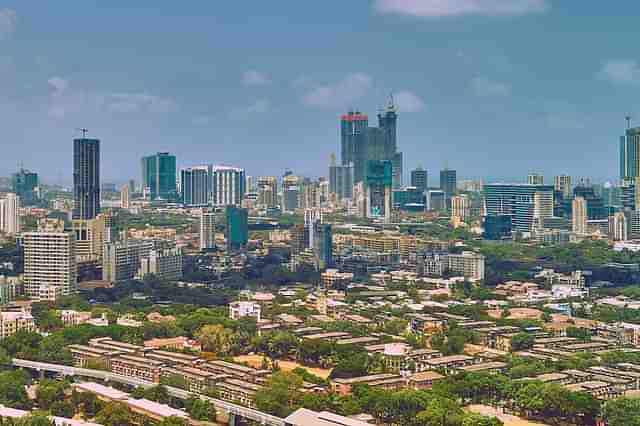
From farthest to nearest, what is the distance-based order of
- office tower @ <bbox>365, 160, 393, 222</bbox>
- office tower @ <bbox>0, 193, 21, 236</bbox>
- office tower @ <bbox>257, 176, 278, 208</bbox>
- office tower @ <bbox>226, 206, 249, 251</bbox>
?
office tower @ <bbox>257, 176, 278, 208</bbox> → office tower @ <bbox>365, 160, 393, 222</bbox> → office tower @ <bbox>0, 193, 21, 236</bbox> → office tower @ <bbox>226, 206, 249, 251</bbox>

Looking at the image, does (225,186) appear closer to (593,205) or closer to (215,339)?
(593,205)

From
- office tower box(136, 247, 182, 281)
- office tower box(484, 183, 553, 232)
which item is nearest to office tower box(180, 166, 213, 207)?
office tower box(484, 183, 553, 232)

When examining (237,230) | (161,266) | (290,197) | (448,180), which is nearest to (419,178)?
(448,180)

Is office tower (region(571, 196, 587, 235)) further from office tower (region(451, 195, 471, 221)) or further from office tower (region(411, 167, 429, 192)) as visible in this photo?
office tower (region(411, 167, 429, 192))

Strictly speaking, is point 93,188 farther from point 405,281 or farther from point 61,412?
point 61,412

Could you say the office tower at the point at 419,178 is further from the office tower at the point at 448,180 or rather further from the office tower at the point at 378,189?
the office tower at the point at 378,189

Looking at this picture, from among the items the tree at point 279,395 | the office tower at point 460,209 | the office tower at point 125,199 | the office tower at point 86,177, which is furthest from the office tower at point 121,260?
the office tower at point 460,209
